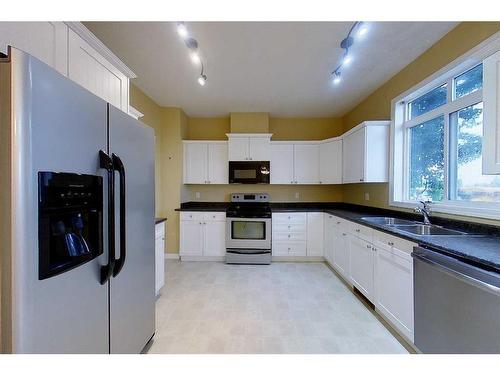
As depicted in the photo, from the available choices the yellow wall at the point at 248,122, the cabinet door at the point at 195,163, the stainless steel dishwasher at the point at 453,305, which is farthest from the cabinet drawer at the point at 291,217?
the stainless steel dishwasher at the point at 453,305

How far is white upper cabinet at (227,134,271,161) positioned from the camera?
402cm

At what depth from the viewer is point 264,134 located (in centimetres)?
400

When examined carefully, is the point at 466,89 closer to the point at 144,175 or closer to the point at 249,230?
the point at 144,175

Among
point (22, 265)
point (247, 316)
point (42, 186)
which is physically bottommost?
point (247, 316)

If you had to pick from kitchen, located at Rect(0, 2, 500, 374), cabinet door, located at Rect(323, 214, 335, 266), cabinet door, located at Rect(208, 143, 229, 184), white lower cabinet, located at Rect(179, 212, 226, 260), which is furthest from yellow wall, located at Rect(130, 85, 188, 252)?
cabinet door, located at Rect(323, 214, 335, 266)

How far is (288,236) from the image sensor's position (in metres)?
3.78

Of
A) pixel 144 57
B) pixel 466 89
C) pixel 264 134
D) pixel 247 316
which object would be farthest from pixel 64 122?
pixel 264 134

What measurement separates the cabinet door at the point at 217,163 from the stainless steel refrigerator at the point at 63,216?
2762mm

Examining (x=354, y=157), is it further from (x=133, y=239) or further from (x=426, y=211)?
(x=133, y=239)

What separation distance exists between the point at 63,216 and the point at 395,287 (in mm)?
2308

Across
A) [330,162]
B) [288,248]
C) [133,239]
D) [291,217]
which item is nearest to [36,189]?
[133,239]

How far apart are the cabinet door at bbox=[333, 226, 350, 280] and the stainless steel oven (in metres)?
1.04

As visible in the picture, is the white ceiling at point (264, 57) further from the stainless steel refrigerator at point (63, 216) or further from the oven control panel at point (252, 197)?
the oven control panel at point (252, 197)

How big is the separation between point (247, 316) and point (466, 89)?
294 cm
